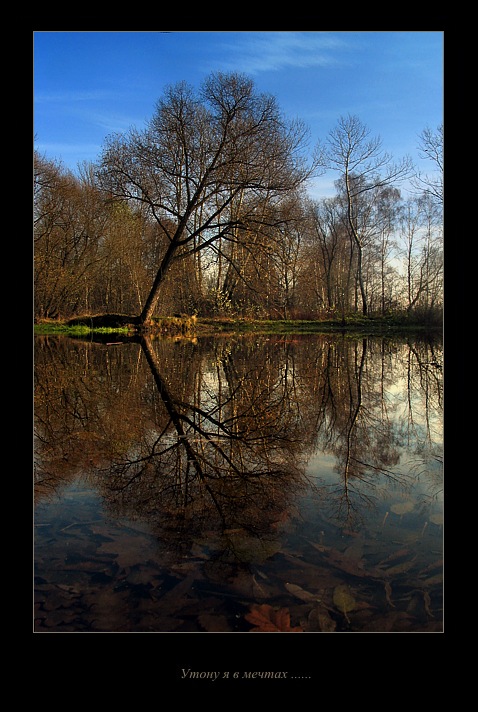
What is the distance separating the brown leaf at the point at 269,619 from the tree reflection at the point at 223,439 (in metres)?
0.29

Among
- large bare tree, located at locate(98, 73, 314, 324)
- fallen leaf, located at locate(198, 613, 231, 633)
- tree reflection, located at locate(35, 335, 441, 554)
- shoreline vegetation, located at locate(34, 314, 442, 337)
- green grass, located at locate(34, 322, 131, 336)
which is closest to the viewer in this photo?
fallen leaf, located at locate(198, 613, 231, 633)

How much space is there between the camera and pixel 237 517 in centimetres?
174

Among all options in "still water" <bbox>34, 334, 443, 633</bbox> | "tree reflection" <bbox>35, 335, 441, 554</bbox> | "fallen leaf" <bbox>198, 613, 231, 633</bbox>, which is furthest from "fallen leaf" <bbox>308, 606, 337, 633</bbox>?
"tree reflection" <bbox>35, 335, 441, 554</bbox>

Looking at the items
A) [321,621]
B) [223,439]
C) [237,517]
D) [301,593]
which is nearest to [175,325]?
[223,439]

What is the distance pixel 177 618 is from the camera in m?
1.19

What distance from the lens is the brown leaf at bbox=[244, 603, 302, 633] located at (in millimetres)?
1180

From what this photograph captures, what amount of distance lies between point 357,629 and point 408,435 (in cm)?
210

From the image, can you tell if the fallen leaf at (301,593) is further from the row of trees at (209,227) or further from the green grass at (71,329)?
the green grass at (71,329)

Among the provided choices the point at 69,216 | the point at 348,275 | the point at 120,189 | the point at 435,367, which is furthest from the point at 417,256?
the point at 69,216

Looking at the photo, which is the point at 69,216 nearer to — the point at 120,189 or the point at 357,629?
the point at 120,189

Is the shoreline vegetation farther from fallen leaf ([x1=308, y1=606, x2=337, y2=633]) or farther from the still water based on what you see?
fallen leaf ([x1=308, y1=606, x2=337, y2=633])

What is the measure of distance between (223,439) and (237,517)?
3.71 ft

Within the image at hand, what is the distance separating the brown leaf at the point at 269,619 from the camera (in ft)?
3.87

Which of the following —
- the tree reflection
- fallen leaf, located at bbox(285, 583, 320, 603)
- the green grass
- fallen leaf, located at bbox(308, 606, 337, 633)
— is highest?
the green grass
